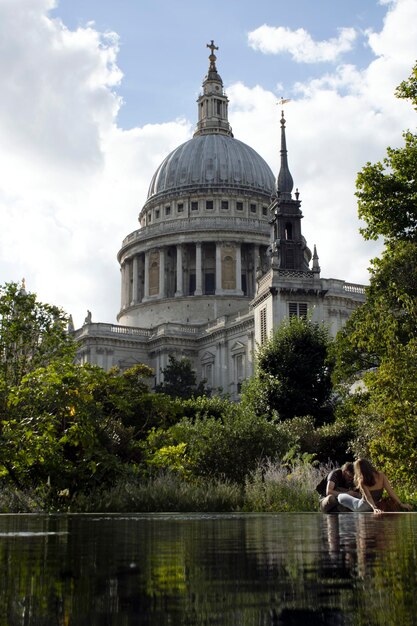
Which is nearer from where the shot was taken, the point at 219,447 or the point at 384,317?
the point at 219,447

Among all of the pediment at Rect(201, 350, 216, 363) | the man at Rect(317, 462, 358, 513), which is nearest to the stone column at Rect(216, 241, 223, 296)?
the pediment at Rect(201, 350, 216, 363)

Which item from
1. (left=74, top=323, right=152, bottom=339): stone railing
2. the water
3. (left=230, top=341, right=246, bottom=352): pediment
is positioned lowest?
the water

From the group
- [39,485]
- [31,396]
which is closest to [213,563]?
[31,396]

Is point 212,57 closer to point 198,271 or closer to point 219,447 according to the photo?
point 198,271

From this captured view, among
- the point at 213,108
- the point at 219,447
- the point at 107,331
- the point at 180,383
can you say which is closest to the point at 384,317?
the point at 219,447

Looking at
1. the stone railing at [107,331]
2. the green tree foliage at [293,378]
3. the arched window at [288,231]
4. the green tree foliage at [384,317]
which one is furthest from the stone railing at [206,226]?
the green tree foliage at [384,317]

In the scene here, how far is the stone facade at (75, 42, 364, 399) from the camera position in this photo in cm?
6012

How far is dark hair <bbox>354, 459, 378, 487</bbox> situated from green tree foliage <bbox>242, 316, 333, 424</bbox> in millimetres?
26572

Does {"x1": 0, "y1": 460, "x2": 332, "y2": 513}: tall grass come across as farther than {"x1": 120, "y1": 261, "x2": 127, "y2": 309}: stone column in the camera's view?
No

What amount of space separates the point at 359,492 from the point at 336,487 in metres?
0.36

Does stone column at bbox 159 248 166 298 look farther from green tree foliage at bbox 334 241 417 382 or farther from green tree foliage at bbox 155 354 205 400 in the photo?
green tree foliage at bbox 334 241 417 382

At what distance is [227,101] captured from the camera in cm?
10806

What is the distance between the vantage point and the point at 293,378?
129 ft

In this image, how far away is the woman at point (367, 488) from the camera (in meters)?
11.0
